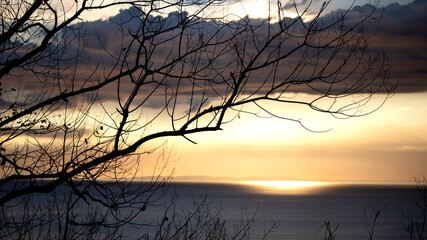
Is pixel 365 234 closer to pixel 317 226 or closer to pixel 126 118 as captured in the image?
pixel 317 226

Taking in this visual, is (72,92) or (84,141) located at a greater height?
(72,92)

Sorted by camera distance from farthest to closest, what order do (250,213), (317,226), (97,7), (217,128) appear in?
(250,213)
(317,226)
(97,7)
(217,128)

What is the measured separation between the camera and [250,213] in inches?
3164

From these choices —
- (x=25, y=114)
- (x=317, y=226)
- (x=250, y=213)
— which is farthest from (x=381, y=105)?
(x=250, y=213)

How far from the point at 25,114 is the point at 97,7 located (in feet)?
4.84

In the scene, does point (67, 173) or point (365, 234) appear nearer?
point (67, 173)

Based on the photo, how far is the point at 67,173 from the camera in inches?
201

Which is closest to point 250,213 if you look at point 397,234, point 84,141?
point 397,234

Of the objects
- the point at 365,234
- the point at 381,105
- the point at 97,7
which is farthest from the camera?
the point at 365,234

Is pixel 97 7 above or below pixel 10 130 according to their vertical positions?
above

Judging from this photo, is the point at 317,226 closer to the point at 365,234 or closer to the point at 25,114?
the point at 365,234

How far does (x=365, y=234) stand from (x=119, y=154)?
47.7 metres

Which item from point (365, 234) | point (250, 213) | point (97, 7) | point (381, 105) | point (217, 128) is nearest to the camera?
point (217, 128)

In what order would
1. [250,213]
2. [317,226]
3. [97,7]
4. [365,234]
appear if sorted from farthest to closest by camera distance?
[250,213], [317,226], [365,234], [97,7]
